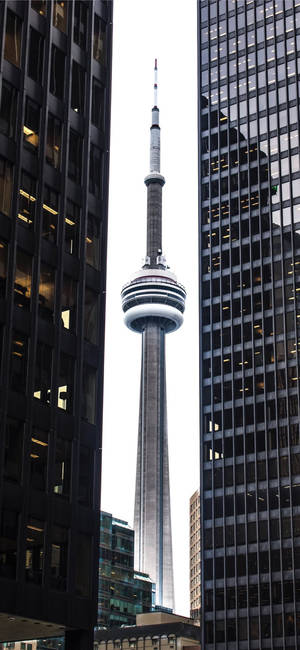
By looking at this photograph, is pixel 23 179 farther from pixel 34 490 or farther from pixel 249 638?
pixel 249 638

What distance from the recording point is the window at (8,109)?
1970 inches

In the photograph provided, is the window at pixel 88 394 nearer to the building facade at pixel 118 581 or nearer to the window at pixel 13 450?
the window at pixel 13 450

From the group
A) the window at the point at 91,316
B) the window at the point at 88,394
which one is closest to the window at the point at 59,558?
the window at the point at 88,394

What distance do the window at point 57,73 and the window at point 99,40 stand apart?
13.8 ft

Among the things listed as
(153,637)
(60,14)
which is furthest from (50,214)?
(153,637)

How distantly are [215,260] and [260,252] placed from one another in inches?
304

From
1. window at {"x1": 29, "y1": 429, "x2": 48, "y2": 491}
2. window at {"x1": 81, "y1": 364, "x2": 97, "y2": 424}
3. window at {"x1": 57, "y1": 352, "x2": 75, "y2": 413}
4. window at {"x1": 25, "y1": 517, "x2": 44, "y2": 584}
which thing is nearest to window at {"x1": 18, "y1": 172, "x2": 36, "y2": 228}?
window at {"x1": 57, "y1": 352, "x2": 75, "y2": 413}

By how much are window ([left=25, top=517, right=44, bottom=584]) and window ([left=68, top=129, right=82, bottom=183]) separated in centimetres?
1940

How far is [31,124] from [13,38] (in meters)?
4.53

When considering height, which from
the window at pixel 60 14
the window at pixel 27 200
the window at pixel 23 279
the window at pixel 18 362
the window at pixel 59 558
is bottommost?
the window at pixel 59 558

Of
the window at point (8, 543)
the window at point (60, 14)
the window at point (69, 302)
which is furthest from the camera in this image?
the window at point (60, 14)

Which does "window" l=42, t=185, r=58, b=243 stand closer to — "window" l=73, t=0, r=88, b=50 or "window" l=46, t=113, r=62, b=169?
"window" l=46, t=113, r=62, b=169

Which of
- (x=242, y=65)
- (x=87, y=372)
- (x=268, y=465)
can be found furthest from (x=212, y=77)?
(x=87, y=372)

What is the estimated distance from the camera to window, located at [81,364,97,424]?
5212cm
